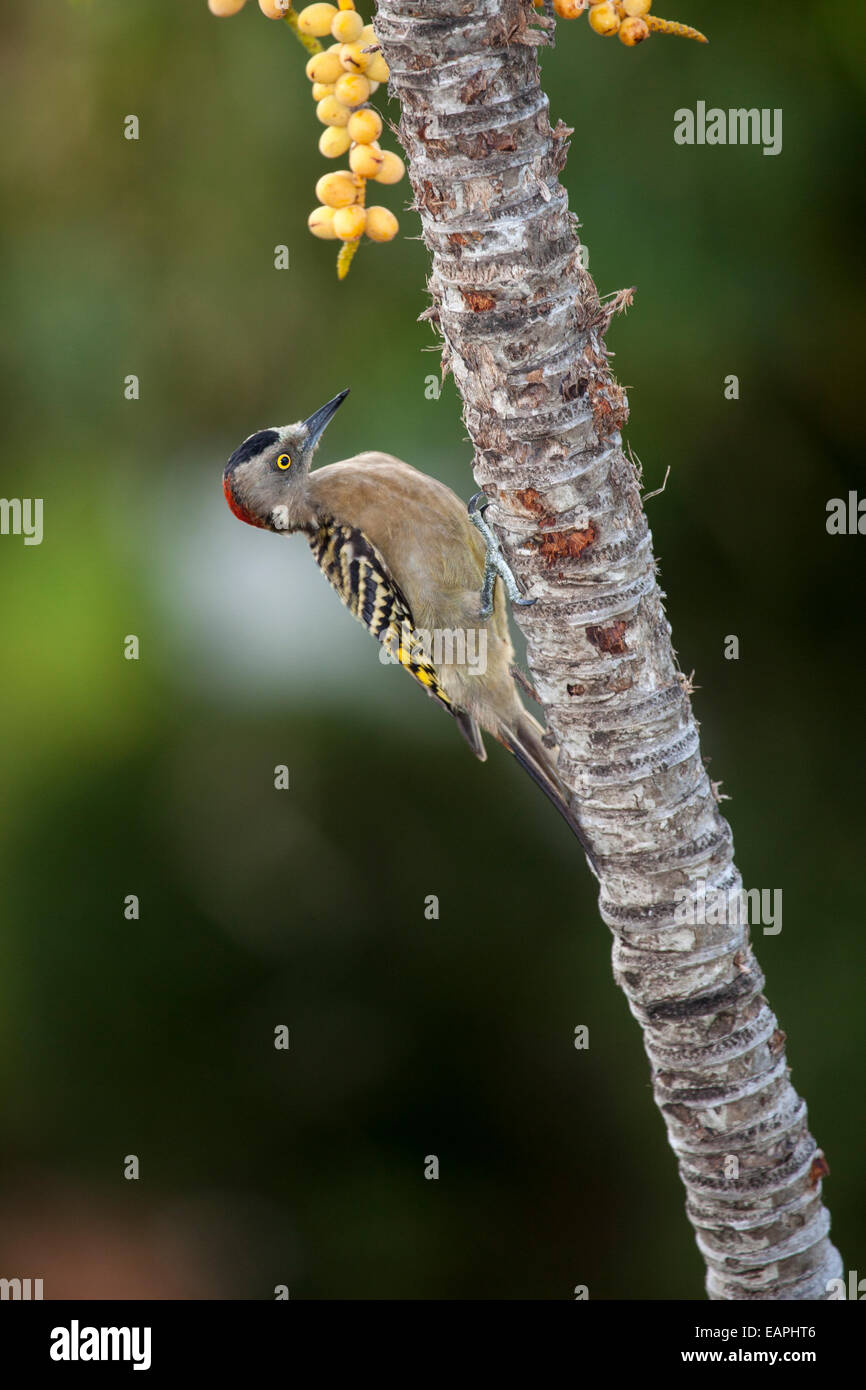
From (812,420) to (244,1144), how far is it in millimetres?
3331

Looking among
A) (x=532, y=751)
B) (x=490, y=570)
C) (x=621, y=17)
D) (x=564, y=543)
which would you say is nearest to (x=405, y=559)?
(x=490, y=570)

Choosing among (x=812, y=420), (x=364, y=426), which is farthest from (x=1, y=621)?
(x=812, y=420)

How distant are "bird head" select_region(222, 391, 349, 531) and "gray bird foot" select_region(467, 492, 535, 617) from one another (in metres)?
0.60

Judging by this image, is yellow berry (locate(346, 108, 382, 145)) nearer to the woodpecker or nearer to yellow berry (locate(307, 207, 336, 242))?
yellow berry (locate(307, 207, 336, 242))

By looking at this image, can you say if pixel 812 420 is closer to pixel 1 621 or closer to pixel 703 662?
pixel 703 662

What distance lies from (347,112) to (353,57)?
0.07 metres

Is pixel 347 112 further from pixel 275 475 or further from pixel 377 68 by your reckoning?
pixel 275 475

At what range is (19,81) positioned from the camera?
14.0ft

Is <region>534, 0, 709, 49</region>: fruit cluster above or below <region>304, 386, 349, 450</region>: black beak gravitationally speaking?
below

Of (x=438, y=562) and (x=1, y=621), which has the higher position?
(x=1, y=621)

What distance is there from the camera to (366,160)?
178 centimetres

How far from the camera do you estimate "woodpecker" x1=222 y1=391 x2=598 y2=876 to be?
2928mm

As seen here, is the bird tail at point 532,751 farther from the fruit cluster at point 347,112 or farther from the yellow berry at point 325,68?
the yellow berry at point 325,68

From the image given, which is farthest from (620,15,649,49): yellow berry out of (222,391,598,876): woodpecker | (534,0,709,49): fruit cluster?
(222,391,598,876): woodpecker
